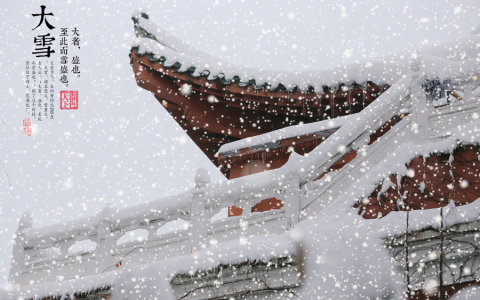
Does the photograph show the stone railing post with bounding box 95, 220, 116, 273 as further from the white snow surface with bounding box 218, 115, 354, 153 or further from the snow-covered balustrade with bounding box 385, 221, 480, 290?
the snow-covered balustrade with bounding box 385, 221, 480, 290

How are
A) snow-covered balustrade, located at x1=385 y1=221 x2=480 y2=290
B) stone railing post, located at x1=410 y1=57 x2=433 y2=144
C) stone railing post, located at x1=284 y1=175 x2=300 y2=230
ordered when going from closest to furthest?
snow-covered balustrade, located at x1=385 y1=221 x2=480 y2=290 < stone railing post, located at x1=410 y1=57 x2=433 y2=144 < stone railing post, located at x1=284 y1=175 x2=300 y2=230

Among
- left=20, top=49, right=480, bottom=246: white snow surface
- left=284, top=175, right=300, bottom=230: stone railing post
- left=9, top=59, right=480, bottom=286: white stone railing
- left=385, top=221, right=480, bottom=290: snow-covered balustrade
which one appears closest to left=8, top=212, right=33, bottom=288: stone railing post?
left=9, top=59, right=480, bottom=286: white stone railing

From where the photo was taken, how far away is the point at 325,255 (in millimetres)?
3580

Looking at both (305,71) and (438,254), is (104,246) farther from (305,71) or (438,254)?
(305,71)

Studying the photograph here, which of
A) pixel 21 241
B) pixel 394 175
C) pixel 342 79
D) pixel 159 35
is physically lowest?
pixel 394 175

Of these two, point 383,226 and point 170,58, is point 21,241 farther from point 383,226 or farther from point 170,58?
point 383,226

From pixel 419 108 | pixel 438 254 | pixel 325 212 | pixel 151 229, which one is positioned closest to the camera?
pixel 438 254

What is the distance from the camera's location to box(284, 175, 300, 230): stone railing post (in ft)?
15.8

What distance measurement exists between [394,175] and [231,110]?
4.53 m

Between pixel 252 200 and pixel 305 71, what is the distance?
10.4 feet

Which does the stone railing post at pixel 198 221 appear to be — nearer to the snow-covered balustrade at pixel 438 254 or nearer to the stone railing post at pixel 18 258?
the snow-covered balustrade at pixel 438 254

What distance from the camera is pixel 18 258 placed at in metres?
6.00

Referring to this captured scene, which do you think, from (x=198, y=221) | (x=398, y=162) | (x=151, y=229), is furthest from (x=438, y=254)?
(x=151, y=229)

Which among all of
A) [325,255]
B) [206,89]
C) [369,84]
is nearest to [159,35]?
[206,89]
